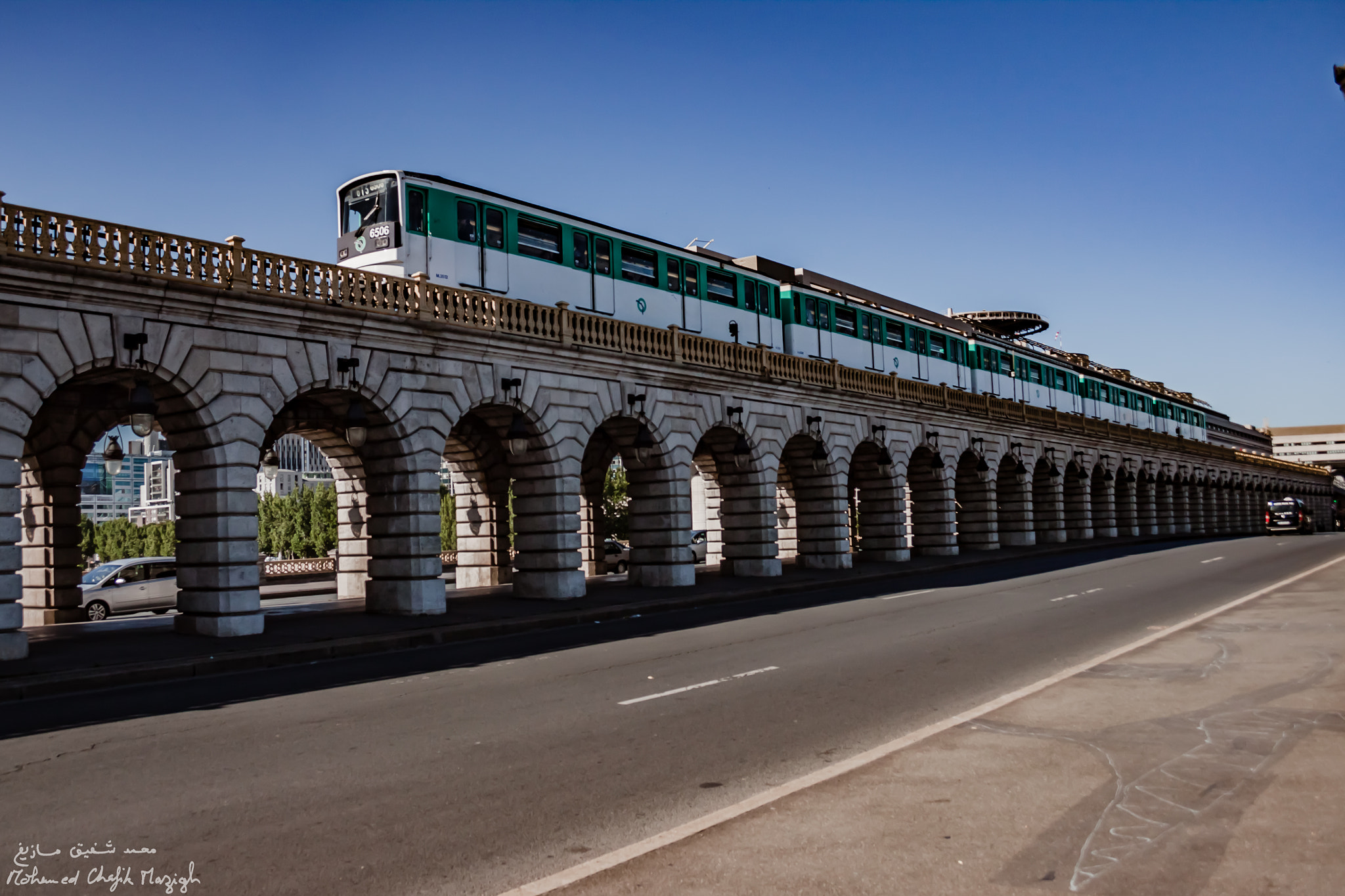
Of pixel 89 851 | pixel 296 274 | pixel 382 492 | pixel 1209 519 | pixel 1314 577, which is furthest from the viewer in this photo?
pixel 1209 519

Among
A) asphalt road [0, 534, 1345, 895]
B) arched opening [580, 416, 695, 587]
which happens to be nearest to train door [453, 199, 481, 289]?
arched opening [580, 416, 695, 587]

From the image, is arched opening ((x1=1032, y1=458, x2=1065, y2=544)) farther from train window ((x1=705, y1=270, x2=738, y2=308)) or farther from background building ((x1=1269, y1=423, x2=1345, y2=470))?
background building ((x1=1269, y1=423, x2=1345, y2=470))

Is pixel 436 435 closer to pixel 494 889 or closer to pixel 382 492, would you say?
pixel 382 492

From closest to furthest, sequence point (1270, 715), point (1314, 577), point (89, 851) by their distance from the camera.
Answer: point (89, 851)
point (1270, 715)
point (1314, 577)

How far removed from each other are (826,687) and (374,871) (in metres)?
6.24

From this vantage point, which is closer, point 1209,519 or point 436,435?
point 436,435

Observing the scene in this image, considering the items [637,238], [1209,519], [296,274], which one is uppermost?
[637,238]

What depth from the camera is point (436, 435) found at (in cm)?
2130

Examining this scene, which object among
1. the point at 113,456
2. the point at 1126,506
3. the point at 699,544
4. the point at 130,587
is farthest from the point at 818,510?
the point at 1126,506

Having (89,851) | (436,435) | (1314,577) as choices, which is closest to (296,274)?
(436,435)

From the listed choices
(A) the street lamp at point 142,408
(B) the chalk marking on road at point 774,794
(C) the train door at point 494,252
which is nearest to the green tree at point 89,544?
(C) the train door at point 494,252

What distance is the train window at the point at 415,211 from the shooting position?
21.0m

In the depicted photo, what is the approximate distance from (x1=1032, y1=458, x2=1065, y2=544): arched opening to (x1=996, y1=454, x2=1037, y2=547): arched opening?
2502 millimetres

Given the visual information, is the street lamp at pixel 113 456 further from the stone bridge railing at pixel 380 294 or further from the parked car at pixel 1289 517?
the parked car at pixel 1289 517
